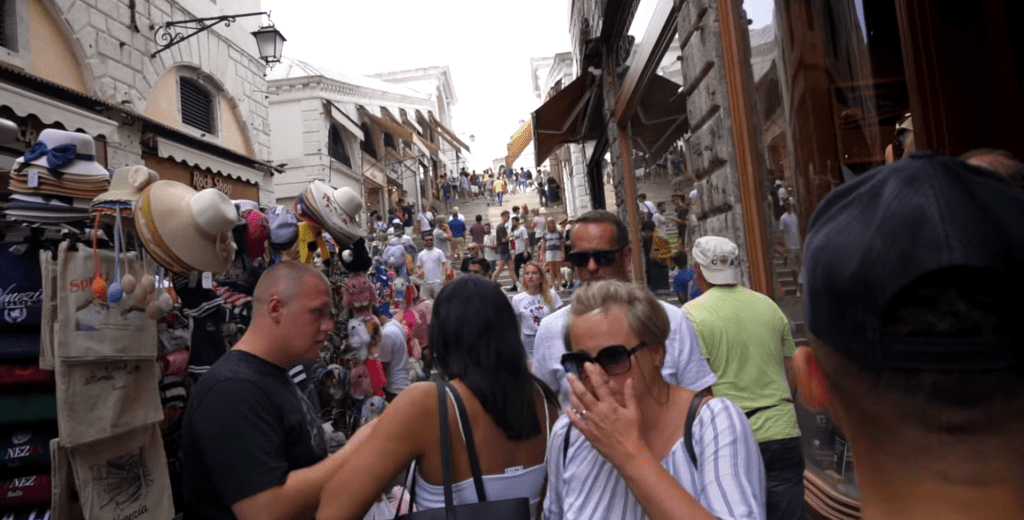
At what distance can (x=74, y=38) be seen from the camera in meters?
9.17

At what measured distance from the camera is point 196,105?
41.5 feet

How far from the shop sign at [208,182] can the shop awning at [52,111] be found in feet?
10.7

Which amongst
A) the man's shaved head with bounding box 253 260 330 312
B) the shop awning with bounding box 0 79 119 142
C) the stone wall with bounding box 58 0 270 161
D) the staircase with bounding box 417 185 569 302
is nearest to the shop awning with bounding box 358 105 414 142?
the staircase with bounding box 417 185 569 302

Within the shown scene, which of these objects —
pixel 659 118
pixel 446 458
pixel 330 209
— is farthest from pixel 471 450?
pixel 659 118

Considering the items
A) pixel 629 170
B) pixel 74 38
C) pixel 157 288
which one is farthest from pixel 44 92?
pixel 629 170

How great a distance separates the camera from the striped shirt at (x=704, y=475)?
1.60m

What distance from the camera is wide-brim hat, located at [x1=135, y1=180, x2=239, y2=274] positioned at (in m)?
2.96

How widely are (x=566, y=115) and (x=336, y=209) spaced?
869 cm

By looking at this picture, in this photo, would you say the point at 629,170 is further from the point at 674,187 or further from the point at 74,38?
the point at 74,38

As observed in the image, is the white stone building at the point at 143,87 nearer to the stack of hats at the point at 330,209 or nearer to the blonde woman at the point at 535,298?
the stack of hats at the point at 330,209

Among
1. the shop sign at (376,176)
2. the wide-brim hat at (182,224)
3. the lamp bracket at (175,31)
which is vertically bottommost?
the wide-brim hat at (182,224)

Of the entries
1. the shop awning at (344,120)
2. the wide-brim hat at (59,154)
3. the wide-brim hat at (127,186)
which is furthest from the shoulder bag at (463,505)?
the shop awning at (344,120)

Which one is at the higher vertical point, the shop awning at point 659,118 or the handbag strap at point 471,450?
the shop awning at point 659,118

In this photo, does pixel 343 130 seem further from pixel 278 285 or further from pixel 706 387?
pixel 706 387
